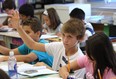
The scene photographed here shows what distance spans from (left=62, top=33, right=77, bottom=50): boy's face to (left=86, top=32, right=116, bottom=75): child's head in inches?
18.9

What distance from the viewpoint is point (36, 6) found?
611cm

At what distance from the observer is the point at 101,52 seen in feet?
5.68

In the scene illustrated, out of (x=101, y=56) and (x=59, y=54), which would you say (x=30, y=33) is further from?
(x=101, y=56)

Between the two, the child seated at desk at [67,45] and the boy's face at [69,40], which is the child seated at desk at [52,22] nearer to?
the child seated at desk at [67,45]

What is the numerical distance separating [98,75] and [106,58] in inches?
5.3

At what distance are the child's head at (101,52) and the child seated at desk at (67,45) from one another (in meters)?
0.48

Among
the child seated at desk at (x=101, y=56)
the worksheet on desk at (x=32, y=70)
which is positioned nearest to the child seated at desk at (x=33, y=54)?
the worksheet on desk at (x=32, y=70)

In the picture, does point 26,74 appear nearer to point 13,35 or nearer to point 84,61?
point 84,61

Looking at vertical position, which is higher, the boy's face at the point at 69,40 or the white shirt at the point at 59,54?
the boy's face at the point at 69,40

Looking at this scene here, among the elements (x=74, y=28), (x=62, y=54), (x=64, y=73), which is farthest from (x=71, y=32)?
(x=64, y=73)

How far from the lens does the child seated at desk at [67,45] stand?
2230 mm

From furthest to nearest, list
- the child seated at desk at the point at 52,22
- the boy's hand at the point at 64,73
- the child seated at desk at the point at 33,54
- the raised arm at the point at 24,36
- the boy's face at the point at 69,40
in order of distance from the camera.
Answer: the child seated at desk at the point at 52,22, the child seated at desk at the point at 33,54, the raised arm at the point at 24,36, the boy's face at the point at 69,40, the boy's hand at the point at 64,73

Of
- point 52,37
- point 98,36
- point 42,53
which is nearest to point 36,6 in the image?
point 52,37

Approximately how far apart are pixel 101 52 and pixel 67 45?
544 millimetres
